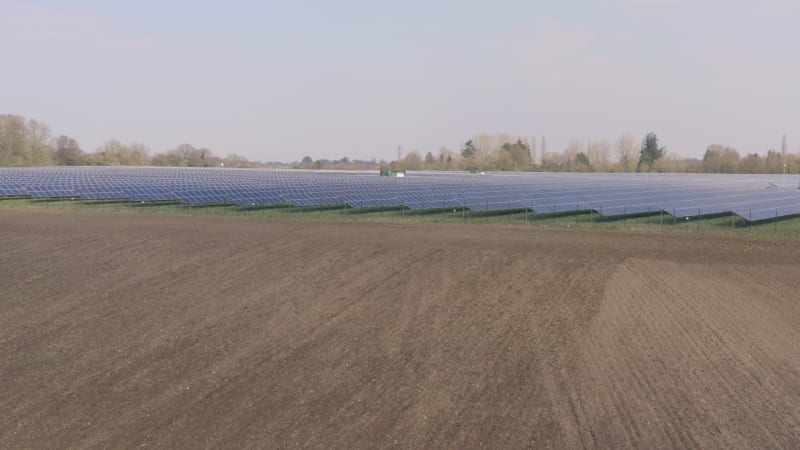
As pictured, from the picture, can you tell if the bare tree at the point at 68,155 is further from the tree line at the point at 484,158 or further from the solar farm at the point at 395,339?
the solar farm at the point at 395,339

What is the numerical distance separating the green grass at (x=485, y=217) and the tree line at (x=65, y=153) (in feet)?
283

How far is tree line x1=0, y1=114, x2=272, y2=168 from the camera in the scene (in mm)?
116800

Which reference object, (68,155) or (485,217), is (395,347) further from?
(68,155)

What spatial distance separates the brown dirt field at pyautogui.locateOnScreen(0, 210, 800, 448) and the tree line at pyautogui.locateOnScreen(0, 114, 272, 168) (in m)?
111

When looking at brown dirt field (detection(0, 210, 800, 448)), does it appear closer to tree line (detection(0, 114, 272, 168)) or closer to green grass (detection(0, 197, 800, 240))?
green grass (detection(0, 197, 800, 240))

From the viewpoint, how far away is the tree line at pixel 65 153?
117 metres

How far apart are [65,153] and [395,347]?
139 meters

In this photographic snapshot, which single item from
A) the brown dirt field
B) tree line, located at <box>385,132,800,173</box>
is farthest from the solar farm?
tree line, located at <box>385,132,800,173</box>

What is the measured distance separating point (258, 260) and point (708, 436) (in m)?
16.4

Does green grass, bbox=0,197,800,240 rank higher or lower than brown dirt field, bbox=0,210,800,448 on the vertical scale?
higher

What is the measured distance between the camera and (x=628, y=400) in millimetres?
10727

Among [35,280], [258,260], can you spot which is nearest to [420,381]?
[258,260]

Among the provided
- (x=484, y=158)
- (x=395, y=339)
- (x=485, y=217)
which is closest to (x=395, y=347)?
(x=395, y=339)

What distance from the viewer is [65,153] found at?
130875 millimetres
